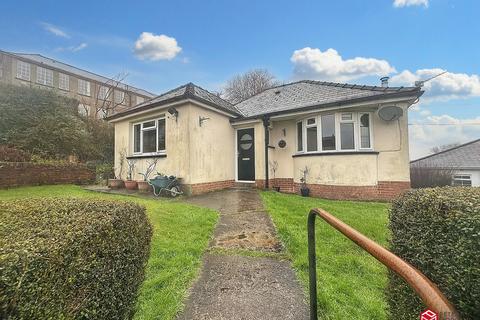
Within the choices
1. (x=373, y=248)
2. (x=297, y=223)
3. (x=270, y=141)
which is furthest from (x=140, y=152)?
(x=373, y=248)

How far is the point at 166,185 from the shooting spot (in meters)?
8.15

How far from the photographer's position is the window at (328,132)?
28.9 feet

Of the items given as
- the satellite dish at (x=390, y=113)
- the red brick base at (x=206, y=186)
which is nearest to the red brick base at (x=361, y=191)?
the satellite dish at (x=390, y=113)

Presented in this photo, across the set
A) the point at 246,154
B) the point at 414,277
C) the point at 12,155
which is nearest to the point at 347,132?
the point at 246,154

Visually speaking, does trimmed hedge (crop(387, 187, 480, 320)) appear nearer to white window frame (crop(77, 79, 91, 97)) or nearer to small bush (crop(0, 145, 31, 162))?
small bush (crop(0, 145, 31, 162))

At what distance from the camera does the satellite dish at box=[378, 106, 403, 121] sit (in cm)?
780

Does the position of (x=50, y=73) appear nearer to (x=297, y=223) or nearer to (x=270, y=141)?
(x=270, y=141)

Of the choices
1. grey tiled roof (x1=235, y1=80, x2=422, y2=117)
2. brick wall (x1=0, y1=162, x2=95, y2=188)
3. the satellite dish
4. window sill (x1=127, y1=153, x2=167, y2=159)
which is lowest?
brick wall (x1=0, y1=162, x2=95, y2=188)

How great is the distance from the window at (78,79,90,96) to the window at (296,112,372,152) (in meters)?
33.2

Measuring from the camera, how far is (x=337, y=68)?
2227cm

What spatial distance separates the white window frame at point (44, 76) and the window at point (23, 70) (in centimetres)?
108

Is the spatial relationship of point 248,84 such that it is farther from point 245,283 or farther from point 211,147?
point 245,283

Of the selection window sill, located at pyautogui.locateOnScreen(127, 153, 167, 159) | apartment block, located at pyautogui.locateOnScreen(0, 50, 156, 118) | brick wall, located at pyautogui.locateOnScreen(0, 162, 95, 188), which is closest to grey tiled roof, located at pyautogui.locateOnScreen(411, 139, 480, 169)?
window sill, located at pyautogui.locateOnScreen(127, 153, 167, 159)

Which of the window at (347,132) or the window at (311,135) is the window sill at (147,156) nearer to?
the window at (311,135)
